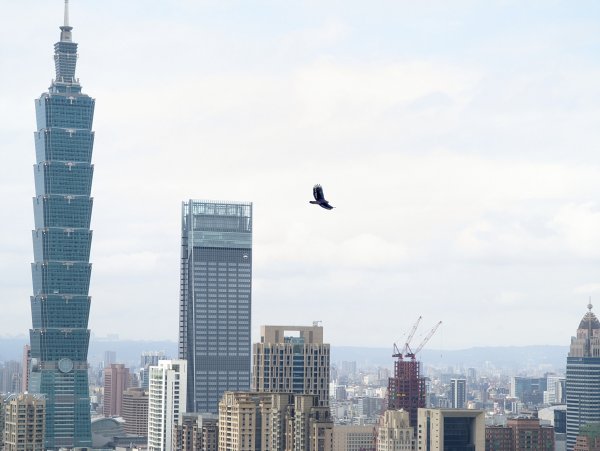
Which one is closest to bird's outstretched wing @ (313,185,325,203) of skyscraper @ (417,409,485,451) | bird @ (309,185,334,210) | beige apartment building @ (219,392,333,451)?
bird @ (309,185,334,210)

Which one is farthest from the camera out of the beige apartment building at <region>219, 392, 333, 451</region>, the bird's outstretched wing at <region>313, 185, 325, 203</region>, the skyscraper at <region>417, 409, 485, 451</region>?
the skyscraper at <region>417, 409, 485, 451</region>

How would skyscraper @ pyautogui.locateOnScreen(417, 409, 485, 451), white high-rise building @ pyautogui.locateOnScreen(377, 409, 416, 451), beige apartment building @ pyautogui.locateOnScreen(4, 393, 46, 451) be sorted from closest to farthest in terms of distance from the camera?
white high-rise building @ pyautogui.locateOnScreen(377, 409, 416, 451), beige apartment building @ pyautogui.locateOnScreen(4, 393, 46, 451), skyscraper @ pyautogui.locateOnScreen(417, 409, 485, 451)

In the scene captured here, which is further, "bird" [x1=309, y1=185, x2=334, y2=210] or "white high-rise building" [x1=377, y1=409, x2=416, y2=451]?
"white high-rise building" [x1=377, y1=409, x2=416, y2=451]

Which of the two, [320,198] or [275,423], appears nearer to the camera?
[320,198]

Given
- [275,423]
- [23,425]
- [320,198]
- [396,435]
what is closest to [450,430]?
[396,435]

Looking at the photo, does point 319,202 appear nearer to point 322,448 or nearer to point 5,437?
point 322,448

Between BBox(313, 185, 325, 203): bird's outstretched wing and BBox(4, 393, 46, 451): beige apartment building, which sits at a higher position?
BBox(313, 185, 325, 203): bird's outstretched wing

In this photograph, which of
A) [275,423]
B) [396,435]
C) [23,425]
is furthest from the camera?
[23,425]

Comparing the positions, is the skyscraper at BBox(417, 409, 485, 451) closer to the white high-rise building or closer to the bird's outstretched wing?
the white high-rise building

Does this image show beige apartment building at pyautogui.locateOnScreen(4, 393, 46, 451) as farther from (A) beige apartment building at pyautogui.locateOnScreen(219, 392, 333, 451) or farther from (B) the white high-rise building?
(B) the white high-rise building

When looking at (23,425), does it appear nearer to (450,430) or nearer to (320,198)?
(450,430)

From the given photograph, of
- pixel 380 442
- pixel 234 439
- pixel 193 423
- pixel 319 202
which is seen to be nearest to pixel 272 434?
pixel 234 439
